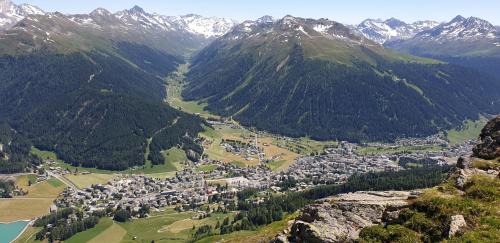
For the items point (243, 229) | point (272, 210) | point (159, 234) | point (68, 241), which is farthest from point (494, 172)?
point (68, 241)

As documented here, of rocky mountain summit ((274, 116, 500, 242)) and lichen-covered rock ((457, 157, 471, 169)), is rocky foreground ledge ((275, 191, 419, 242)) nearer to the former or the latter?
rocky mountain summit ((274, 116, 500, 242))

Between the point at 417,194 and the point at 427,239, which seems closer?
the point at 427,239

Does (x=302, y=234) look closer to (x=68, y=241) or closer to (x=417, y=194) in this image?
(x=417, y=194)

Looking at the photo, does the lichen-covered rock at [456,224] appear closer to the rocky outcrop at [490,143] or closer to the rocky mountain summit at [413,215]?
the rocky mountain summit at [413,215]

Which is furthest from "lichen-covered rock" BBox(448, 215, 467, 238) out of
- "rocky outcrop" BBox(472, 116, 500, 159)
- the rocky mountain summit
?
"rocky outcrop" BBox(472, 116, 500, 159)

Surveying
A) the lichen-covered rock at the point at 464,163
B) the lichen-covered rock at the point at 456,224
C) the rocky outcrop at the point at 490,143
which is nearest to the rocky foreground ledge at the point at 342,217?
the lichen-covered rock at the point at 456,224

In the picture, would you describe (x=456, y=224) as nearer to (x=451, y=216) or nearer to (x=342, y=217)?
(x=451, y=216)

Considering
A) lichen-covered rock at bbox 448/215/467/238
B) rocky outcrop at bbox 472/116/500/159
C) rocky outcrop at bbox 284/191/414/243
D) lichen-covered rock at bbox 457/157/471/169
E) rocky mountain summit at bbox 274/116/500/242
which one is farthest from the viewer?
rocky outcrop at bbox 472/116/500/159

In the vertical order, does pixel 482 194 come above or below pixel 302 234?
above
